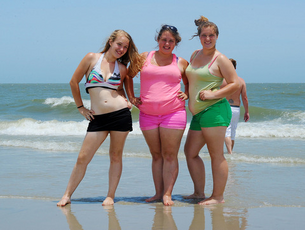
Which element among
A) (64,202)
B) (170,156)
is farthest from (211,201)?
A: (64,202)

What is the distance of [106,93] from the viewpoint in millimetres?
4180

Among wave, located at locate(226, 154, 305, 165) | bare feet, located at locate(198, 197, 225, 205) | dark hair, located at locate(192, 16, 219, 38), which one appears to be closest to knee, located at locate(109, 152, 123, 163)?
bare feet, located at locate(198, 197, 225, 205)

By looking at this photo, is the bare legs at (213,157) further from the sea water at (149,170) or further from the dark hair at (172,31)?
the dark hair at (172,31)

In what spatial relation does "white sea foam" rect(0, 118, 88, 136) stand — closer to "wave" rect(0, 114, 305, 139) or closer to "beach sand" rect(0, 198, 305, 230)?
"wave" rect(0, 114, 305, 139)

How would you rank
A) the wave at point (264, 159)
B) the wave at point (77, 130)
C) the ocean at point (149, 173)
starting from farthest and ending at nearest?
the wave at point (77, 130) < the wave at point (264, 159) < the ocean at point (149, 173)

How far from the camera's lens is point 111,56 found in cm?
426

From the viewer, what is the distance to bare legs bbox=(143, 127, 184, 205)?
4.24 metres

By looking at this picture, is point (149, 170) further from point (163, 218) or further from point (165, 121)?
point (163, 218)

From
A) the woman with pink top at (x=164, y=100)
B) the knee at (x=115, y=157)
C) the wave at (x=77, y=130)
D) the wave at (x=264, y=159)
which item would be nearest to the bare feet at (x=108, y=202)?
the knee at (x=115, y=157)

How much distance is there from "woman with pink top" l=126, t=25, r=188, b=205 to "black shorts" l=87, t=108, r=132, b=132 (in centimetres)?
22

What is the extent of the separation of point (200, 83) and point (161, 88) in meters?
0.43

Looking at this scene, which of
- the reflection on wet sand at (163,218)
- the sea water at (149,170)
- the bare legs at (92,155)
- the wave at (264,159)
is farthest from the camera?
the wave at (264,159)

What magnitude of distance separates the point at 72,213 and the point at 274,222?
1987 mm

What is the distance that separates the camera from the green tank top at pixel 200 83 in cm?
415
